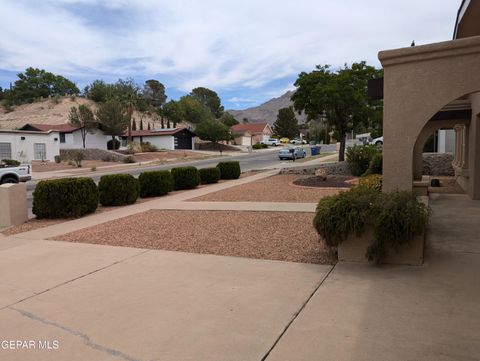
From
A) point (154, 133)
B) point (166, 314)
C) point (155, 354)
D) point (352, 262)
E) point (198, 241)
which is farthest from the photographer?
point (154, 133)

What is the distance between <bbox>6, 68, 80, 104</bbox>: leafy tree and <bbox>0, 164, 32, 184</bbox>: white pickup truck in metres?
98.1

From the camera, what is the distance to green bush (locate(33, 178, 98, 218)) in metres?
10.5

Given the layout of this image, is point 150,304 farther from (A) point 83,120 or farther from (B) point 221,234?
(A) point 83,120

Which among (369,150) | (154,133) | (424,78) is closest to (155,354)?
(424,78)

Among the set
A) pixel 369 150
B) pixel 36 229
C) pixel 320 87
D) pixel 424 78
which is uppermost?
pixel 320 87

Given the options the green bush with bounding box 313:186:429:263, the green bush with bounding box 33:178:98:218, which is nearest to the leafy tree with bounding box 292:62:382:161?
the green bush with bounding box 33:178:98:218

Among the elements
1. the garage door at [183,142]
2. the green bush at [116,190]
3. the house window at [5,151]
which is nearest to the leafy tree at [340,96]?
the green bush at [116,190]

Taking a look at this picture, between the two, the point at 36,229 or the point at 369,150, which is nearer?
the point at 36,229

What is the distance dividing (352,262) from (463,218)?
399cm

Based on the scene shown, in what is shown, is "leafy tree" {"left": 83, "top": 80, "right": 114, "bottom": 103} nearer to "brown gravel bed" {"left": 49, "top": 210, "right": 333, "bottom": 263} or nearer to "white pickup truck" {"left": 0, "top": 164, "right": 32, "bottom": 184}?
"white pickup truck" {"left": 0, "top": 164, "right": 32, "bottom": 184}

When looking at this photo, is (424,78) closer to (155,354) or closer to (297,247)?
(297,247)

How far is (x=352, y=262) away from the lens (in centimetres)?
575

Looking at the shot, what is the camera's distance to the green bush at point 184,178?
16.3 metres

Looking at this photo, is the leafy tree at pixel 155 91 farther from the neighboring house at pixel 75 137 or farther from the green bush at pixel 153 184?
the green bush at pixel 153 184
